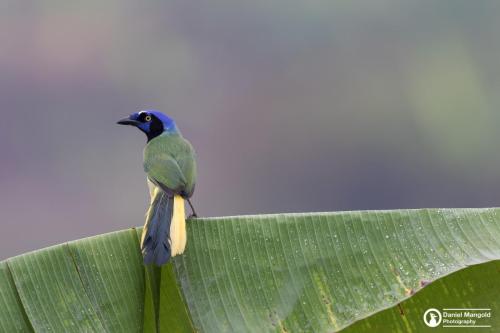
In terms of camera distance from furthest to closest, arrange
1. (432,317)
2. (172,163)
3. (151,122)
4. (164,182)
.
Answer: (151,122)
(172,163)
(164,182)
(432,317)

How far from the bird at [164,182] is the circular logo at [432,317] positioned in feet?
3.49

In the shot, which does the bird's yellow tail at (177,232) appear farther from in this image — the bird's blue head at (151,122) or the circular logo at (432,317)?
the bird's blue head at (151,122)

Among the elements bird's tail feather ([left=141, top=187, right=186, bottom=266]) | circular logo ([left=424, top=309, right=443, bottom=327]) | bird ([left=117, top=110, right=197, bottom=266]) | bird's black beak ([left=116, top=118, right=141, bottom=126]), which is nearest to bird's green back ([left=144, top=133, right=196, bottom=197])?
bird ([left=117, top=110, right=197, bottom=266])

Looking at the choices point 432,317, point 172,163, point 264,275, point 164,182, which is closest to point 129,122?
point 172,163

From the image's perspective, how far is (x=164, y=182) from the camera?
11.0ft

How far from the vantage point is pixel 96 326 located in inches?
110

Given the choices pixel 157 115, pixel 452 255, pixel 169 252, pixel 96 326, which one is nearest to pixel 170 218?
pixel 169 252

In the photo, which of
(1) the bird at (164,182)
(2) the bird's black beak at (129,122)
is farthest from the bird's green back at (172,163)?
(2) the bird's black beak at (129,122)

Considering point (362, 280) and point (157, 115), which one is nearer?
point (362, 280)

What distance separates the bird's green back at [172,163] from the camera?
3373mm

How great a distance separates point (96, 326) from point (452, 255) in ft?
4.61

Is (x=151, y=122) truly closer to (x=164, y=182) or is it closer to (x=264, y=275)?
(x=164, y=182)

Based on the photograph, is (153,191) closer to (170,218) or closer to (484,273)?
(170,218)

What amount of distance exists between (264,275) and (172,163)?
3.12ft
